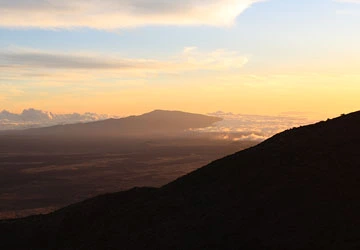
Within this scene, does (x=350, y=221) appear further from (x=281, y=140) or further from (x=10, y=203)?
(x=10, y=203)

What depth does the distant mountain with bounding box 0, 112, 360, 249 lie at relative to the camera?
65.7 feet

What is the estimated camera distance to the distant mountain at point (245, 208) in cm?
2003

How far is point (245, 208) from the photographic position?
23.6 m

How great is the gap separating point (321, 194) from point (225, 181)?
7.68m

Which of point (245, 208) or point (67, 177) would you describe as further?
point (67, 177)

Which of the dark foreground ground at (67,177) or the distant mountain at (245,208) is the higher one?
the distant mountain at (245,208)

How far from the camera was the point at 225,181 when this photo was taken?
1135 inches

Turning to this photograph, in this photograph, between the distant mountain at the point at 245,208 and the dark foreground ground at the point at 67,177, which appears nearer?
the distant mountain at the point at 245,208

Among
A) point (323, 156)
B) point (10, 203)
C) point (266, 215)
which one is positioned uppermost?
point (323, 156)

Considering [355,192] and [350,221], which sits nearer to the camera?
[350,221]

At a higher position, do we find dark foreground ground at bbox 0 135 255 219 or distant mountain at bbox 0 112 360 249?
distant mountain at bbox 0 112 360 249

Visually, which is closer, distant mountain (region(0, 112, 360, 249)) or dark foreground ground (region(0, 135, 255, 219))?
distant mountain (region(0, 112, 360, 249))

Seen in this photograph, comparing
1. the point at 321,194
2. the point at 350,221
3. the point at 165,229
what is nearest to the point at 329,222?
the point at 350,221

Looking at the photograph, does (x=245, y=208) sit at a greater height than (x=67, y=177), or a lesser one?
greater
